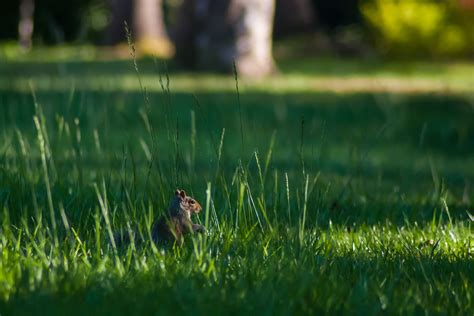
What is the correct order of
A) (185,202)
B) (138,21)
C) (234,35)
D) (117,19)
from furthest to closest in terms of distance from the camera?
1. (117,19)
2. (138,21)
3. (234,35)
4. (185,202)

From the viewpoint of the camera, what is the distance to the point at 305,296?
2.59 meters

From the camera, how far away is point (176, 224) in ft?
9.96

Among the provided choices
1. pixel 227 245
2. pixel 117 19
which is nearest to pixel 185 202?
pixel 227 245

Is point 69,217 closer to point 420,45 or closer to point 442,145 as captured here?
point 442,145

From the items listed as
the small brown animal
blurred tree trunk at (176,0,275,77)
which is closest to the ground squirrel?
the small brown animal

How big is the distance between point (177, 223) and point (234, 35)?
29.8 ft

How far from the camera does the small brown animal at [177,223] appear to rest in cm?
302

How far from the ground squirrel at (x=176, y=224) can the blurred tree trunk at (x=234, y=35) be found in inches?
336

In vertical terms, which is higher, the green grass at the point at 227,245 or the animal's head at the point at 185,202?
the animal's head at the point at 185,202

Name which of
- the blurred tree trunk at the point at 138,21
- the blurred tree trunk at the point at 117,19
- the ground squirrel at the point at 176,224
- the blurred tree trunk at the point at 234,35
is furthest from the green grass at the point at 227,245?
the blurred tree trunk at the point at 117,19

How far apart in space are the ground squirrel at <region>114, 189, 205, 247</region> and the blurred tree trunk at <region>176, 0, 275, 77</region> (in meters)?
8.54

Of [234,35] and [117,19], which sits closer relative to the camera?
[234,35]

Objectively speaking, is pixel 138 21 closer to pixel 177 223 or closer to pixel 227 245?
pixel 177 223

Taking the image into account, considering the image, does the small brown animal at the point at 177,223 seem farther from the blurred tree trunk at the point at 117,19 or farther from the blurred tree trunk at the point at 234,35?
the blurred tree trunk at the point at 117,19
